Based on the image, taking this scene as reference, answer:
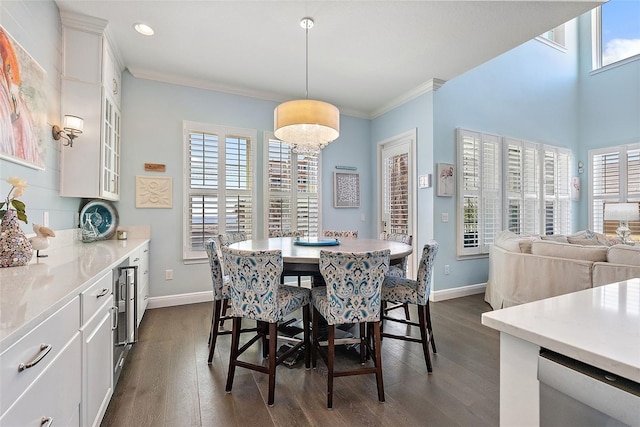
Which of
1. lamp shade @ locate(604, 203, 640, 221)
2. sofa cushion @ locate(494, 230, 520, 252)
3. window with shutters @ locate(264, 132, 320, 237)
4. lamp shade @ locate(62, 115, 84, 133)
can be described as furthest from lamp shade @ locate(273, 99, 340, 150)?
lamp shade @ locate(604, 203, 640, 221)

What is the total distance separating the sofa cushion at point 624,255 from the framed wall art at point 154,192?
176 inches

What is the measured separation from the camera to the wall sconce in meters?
2.39

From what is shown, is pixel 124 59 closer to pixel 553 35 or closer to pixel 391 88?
pixel 391 88

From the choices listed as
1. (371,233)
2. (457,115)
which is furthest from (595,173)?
(371,233)

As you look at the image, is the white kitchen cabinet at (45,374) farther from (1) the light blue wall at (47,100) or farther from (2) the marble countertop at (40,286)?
(1) the light blue wall at (47,100)

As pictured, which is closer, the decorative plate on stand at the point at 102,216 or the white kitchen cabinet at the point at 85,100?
the white kitchen cabinet at the point at 85,100

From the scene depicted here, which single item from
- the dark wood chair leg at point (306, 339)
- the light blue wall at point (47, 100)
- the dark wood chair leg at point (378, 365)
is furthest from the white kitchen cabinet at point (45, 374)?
the dark wood chair leg at point (378, 365)

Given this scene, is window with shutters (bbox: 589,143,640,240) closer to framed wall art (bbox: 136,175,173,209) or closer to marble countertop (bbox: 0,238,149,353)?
framed wall art (bbox: 136,175,173,209)

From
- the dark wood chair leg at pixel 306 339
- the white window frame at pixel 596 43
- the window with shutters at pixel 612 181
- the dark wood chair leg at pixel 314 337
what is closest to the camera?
the dark wood chair leg at pixel 314 337

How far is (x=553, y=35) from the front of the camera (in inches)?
221

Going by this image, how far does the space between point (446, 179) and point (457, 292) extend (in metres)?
1.55

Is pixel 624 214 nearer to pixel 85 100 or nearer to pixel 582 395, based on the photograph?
pixel 582 395

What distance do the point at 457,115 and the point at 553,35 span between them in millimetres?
3556

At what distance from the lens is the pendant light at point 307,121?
Answer: 248 centimetres
